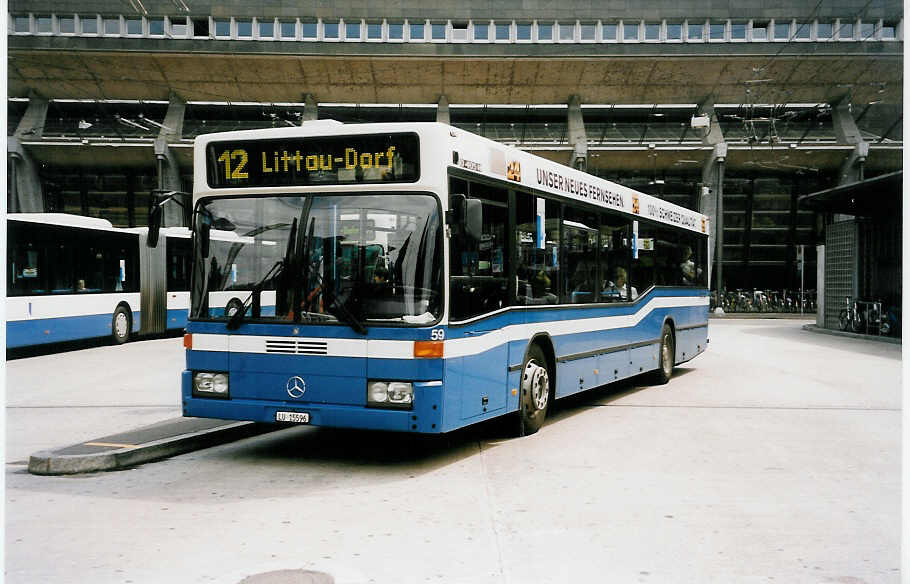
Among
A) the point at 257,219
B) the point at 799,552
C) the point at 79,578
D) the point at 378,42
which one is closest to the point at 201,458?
the point at 257,219

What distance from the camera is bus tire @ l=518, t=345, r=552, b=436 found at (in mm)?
9109

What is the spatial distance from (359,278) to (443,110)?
36.7 m

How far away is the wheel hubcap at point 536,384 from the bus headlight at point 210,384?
2.88 m

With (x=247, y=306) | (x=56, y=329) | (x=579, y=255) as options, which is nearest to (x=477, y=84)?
(x=56, y=329)

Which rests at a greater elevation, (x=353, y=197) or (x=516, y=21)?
(x=516, y=21)

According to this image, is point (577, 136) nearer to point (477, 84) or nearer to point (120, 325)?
point (477, 84)

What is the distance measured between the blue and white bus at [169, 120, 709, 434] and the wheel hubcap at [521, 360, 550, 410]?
247mm

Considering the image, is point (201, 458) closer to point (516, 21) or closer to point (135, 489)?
point (135, 489)

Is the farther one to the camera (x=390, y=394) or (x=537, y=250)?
(x=537, y=250)

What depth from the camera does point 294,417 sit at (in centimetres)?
758

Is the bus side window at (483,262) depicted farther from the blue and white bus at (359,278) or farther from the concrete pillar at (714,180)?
the concrete pillar at (714,180)

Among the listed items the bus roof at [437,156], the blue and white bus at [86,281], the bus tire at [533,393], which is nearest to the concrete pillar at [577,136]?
the blue and white bus at [86,281]

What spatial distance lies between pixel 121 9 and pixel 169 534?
127 ft

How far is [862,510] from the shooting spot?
6.33m
